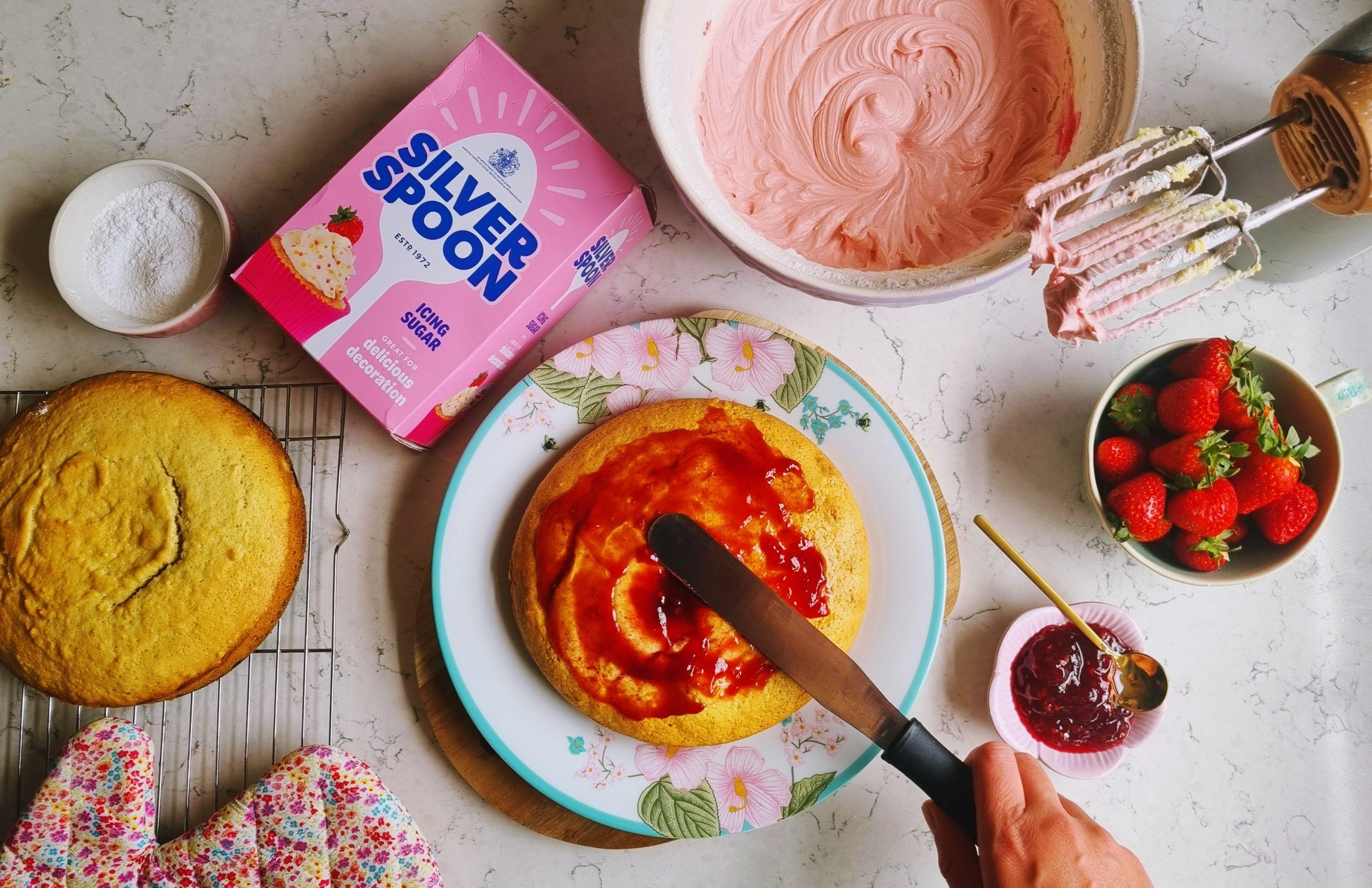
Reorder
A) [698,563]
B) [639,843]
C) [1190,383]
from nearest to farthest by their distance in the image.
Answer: [698,563], [1190,383], [639,843]

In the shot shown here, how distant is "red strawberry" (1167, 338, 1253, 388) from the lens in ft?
5.37

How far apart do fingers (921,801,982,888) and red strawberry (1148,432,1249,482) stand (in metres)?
0.81

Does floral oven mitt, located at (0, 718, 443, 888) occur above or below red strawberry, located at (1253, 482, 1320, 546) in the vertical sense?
below

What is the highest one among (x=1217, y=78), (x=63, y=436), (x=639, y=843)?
(x=1217, y=78)

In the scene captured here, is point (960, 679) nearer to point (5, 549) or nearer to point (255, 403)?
point (255, 403)

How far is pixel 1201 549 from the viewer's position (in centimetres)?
164

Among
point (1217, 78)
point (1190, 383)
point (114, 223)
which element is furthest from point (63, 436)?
point (1217, 78)

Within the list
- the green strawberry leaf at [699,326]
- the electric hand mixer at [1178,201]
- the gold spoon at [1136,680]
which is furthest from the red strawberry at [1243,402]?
the green strawberry leaf at [699,326]

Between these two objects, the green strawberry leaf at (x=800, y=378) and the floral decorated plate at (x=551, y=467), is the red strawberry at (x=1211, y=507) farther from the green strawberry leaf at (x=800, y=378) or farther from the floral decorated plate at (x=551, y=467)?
the green strawberry leaf at (x=800, y=378)

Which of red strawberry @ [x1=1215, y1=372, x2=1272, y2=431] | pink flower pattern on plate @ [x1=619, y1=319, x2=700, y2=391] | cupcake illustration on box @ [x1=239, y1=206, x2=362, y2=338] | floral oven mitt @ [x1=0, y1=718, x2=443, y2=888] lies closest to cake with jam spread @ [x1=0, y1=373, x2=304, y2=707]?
floral oven mitt @ [x1=0, y1=718, x2=443, y2=888]

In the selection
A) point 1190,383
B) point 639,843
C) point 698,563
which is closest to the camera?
point 698,563

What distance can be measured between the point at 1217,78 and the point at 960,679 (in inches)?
56.5

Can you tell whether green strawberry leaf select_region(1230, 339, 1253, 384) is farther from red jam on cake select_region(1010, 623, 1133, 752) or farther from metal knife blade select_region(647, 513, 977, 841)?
metal knife blade select_region(647, 513, 977, 841)

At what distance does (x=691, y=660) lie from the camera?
153 cm
